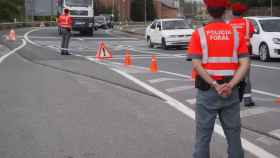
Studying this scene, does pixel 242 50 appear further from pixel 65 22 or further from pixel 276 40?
pixel 65 22

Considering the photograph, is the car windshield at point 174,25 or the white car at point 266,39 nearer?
the white car at point 266,39

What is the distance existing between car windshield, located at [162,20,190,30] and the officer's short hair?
83.0 feet

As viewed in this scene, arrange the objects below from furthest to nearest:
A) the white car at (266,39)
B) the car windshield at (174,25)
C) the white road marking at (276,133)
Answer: the car windshield at (174,25), the white car at (266,39), the white road marking at (276,133)

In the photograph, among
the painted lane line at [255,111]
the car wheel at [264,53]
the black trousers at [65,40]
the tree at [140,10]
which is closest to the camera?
the painted lane line at [255,111]

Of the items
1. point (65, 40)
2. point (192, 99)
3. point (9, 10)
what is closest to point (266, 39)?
point (65, 40)

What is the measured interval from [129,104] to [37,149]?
376cm

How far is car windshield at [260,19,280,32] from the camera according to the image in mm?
21078

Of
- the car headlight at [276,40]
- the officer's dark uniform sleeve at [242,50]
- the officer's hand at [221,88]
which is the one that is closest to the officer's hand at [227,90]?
the officer's hand at [221,88]

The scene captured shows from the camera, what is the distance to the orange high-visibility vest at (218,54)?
5.37 metres

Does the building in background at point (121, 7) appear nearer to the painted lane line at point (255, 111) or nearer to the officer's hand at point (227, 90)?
the painted lane line at point (255, 111)

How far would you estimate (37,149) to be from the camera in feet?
24.1

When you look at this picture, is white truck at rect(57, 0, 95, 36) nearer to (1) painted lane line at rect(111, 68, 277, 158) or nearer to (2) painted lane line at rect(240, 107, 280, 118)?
(1) painted lane line at rect(111, 68, 277, 158)

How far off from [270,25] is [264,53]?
1524 mm

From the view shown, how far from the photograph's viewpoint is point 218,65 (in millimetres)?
5406
